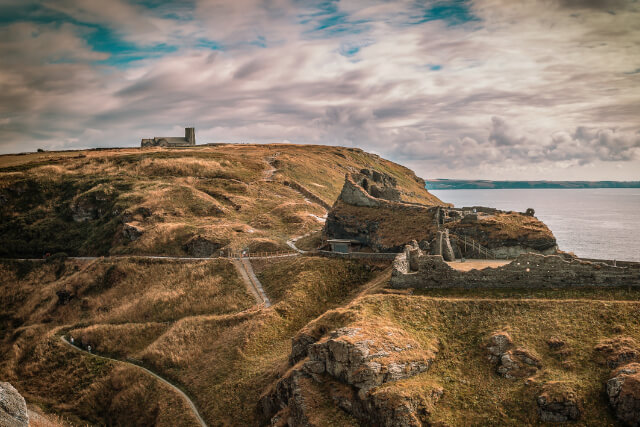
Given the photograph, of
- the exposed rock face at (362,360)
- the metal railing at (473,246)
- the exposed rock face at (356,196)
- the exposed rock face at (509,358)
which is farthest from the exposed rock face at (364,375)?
the exposed rock face at (356,196)

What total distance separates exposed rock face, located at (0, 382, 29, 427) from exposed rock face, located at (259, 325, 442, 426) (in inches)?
619

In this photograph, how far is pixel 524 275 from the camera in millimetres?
32031

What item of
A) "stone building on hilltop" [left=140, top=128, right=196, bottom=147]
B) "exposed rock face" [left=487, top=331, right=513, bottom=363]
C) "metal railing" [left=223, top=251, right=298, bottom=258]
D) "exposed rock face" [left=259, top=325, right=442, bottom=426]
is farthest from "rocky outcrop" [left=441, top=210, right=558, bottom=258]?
"stone building on hilltop" [left=140, top=128, right=196, bottom=147]

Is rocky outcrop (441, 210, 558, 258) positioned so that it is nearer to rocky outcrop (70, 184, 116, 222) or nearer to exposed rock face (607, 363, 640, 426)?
exposed rock face (607, 363, 640, 426)

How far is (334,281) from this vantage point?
49.2m

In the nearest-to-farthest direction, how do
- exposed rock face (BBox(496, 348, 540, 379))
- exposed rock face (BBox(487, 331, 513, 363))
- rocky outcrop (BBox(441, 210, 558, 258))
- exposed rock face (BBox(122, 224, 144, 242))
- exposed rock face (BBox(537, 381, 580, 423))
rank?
exposed rock face (BBox(537, 381, 580, 423)), exposed rock face (BBox(496, 348, 540, 379)), exposed rock face (BBox(487, 331, 513, 363)), rocky outcrop (BBox(441, 210, 558, 258)), exposed rock face (BBox(122, 224, 144, 242))

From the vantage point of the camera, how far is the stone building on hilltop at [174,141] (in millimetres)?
152500

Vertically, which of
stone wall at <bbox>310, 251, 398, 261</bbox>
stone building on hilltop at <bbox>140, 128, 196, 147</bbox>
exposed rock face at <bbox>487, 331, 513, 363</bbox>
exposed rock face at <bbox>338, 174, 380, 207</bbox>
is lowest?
exposed rock face at <bbox>487, 331, 513, 363</bbox>

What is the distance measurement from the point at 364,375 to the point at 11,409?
71.7 feet

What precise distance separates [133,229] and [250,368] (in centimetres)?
4571

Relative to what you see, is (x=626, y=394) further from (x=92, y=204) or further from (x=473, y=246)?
(x=92, y=204)

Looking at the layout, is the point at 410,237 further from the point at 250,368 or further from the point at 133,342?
the point at 133,342

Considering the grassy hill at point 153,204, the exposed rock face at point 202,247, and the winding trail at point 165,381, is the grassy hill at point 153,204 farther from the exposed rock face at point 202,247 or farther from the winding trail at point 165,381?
the winding trail at point 165,381

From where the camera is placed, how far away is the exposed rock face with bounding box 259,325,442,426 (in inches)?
904
